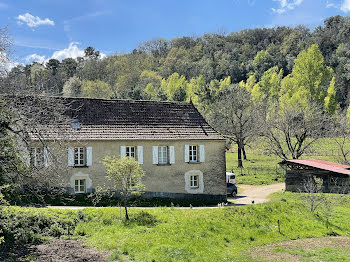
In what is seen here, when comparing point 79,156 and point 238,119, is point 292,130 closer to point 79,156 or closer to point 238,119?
point 238,119

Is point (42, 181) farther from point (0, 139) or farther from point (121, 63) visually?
point (121, 63)

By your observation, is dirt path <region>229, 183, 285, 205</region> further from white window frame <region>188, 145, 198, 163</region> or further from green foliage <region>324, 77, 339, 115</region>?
green foliage <region>324, 77, 339, 115</region>

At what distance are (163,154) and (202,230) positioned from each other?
8.76 metres

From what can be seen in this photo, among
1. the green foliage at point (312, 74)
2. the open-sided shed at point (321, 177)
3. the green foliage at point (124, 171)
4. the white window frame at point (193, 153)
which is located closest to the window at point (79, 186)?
the green foliage at point (124, 171)

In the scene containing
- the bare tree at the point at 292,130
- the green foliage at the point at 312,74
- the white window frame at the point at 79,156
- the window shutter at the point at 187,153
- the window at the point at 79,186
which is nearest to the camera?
the window at the point at 79,186

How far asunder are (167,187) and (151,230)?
845cm

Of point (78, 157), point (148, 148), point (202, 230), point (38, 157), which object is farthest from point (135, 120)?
point (38, 157)

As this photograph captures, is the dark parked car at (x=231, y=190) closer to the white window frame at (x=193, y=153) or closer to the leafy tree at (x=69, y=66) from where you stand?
the white window frame at (x=193, y=153)

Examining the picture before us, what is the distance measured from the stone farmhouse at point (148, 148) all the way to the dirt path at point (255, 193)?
1585mm

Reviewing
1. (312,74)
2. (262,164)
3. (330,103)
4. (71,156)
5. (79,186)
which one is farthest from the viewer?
(330,103)

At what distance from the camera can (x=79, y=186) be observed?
2339 centimetres

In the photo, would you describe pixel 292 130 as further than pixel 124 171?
Yes

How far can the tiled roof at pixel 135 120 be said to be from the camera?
80.8 ft

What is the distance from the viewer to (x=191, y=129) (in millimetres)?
26688
